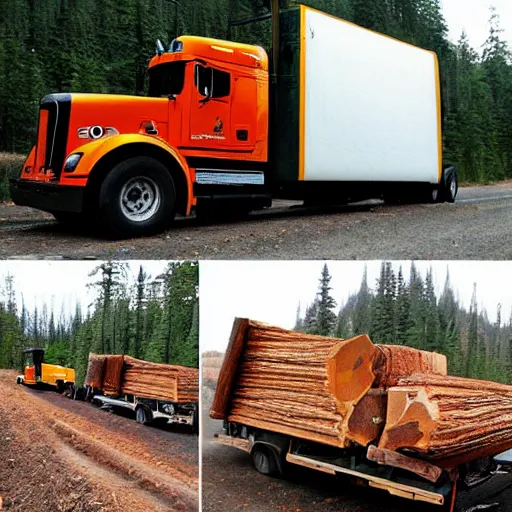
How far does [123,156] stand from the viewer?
5.01 meters

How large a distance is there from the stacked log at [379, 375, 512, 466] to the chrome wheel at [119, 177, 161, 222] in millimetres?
1982

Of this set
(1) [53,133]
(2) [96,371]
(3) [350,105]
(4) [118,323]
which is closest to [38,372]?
→ (2) [96,371]

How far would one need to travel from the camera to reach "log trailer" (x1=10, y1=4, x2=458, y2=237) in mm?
4961

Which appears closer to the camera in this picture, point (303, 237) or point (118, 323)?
point (118, 323)

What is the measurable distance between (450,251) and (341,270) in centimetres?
68

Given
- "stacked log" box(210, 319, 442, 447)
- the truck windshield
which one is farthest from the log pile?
the truck windshield

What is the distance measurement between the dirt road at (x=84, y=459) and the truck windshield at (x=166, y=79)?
2349 millimetres

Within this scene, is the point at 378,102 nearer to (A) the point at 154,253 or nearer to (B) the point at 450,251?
(B) the point at 450,251

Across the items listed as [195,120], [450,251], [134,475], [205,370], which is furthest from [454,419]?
[195,120]

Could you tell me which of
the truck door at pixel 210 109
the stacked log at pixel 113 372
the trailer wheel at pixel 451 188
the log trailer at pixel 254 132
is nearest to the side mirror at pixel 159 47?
the log trailer at pixel 254 132

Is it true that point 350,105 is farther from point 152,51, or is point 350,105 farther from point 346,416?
point 346,416

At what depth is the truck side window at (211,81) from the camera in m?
5.71

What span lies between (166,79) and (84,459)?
280 centimetres

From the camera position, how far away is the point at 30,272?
4.20m
